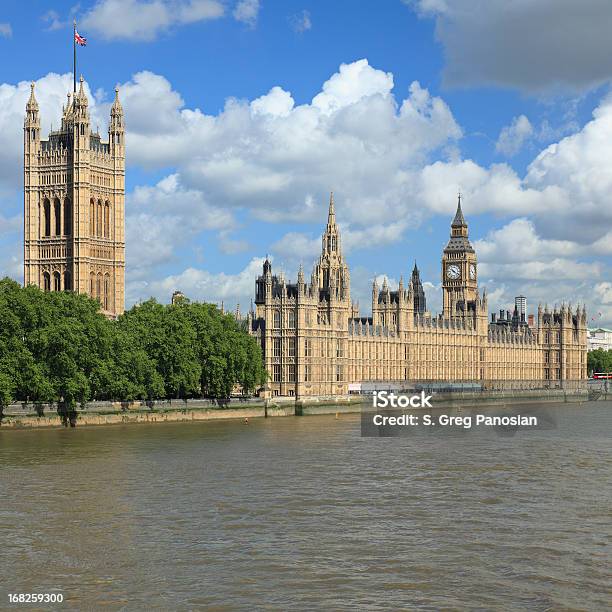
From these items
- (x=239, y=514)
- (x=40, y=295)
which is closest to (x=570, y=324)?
(x=40, y=295)

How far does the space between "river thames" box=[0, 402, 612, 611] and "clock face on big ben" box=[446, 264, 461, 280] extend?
103485 millimetres

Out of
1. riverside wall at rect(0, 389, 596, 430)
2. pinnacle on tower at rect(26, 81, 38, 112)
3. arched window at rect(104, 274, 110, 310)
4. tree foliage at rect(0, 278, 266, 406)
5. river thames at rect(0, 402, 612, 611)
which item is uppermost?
pinnacle on tower at rect(26, 81, 38, 112)

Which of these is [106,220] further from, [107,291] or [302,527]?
[302,527]

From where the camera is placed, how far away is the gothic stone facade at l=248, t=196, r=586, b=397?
323 feet

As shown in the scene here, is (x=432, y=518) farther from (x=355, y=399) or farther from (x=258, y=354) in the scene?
(x=355, y=399)

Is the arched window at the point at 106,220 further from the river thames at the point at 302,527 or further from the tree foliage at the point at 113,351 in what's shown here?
the river thames at the point at 302,527

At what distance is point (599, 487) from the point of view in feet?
136

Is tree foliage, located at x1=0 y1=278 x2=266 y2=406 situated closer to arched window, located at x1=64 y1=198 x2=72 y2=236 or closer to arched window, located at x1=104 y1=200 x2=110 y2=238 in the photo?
arched window, located at x1=64 y1=198 x2=72 y2=236

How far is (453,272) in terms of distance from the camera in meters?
158

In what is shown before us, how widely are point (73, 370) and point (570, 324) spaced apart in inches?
4460

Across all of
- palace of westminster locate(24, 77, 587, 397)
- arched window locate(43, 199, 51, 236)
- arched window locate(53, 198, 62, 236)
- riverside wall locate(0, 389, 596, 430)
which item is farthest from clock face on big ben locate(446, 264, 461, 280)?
arched window locate(43, 199, 51, 236)

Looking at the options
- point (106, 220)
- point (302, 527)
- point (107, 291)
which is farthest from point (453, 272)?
point (302, 527)

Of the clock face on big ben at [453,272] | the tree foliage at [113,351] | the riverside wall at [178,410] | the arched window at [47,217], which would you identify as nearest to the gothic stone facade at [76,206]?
the arched window at [47,217]

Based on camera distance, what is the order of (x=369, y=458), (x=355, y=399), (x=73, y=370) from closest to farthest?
(x=369, y=458) → (x=73, y=370) → (x=355, y=399)
